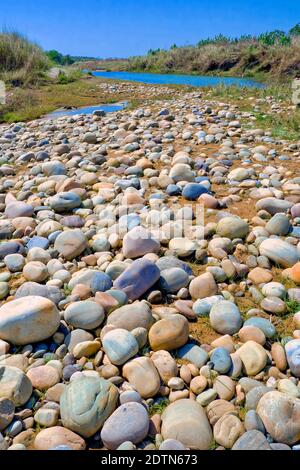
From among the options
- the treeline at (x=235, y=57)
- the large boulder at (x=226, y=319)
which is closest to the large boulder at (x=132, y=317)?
the large boulder at (x=226, y=319)

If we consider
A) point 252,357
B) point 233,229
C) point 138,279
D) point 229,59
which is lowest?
point 252,357

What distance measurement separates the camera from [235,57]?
67.1ft

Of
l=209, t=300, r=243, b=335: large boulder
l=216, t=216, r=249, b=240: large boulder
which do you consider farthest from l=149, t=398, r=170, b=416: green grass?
l=216, t=216, r=249, b=240: large boulder

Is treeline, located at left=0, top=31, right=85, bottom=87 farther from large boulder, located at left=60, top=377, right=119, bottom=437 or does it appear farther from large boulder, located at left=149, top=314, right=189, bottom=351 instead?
large boulder, located at left=60, top=377, right=119, bottom=437

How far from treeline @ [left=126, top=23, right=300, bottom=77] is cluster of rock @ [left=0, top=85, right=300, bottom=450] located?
15.0 m

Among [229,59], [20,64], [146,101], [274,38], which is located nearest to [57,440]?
[146,101]

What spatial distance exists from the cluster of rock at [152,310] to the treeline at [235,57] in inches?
590

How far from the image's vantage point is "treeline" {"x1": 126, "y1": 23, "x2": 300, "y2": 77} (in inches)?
687

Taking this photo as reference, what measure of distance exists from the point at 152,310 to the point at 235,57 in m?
21.9

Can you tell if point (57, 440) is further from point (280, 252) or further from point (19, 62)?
point (19, 62)

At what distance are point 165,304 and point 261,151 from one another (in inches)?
104

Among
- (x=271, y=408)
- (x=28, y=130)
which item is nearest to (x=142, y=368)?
(x=271, y=408)

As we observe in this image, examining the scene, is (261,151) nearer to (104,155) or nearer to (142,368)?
(104,155)

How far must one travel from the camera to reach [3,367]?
1306 millimetres
